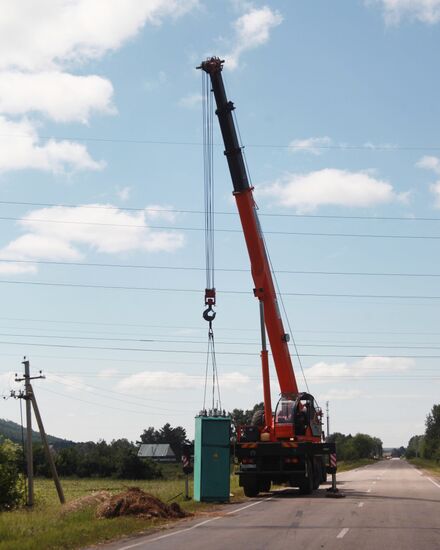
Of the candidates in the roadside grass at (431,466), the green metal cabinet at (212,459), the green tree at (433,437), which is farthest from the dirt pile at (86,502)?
the green tree at (433,437)

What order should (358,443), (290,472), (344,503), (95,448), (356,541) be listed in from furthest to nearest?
(358,443), (95,448), (290,472), (344,503), (356,541)

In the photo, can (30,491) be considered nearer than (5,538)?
No

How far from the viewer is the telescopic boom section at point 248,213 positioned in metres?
28.1

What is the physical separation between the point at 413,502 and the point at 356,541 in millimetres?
11160

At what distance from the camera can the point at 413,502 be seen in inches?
992

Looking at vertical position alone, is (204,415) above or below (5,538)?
above

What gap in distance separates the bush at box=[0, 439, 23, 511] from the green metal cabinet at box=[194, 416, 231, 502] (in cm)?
573

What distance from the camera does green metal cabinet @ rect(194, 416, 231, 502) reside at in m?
25.8

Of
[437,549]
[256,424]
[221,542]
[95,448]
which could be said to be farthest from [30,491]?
[95,448]

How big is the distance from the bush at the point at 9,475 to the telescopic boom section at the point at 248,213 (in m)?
9.24

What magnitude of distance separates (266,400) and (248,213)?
6.50 metres

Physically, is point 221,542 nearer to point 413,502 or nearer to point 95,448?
point 413,502

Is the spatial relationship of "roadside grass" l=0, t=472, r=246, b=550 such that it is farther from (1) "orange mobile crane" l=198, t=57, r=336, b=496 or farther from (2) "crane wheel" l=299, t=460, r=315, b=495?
(2) "crane wheel" l=299, t=460, r=315, b=495

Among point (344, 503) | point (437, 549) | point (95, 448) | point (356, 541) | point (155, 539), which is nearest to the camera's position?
point (437, 549)
